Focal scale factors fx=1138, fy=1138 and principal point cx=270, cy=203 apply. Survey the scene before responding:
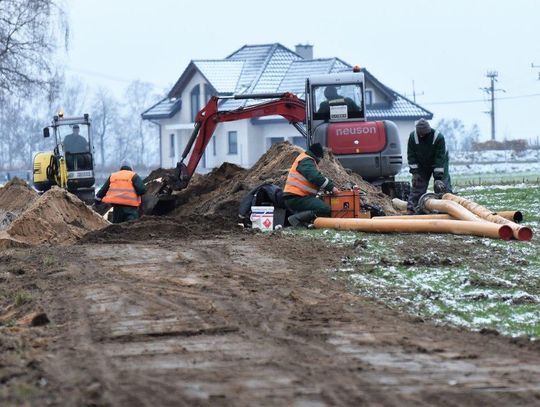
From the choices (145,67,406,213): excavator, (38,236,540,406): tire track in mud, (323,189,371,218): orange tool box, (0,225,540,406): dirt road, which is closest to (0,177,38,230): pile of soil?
(145,67,406,213): excavator

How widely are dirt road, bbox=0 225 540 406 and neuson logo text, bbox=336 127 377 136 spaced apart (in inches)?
428

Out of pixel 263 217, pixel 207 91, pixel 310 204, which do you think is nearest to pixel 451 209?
pixel 310 204

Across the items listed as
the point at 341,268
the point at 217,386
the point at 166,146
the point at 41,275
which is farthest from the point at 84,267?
the point at 166,146

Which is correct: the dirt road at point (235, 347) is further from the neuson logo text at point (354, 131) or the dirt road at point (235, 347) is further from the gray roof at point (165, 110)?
the gray roof at point (165, 110)

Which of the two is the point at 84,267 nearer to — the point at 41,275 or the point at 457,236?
the point at 41,275

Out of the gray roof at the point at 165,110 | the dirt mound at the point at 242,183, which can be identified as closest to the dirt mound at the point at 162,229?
the dirt mound at the point at 242,183

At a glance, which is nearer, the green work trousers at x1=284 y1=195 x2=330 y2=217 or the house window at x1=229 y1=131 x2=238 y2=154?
the green work trousers at x1=284 y1=195 x2=330 y2=217

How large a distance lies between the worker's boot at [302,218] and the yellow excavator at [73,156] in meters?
15.0

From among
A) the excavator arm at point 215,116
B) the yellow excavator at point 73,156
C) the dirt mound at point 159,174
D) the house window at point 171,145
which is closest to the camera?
the excavator arm at point 215,116

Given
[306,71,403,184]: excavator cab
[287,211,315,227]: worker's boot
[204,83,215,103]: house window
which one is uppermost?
[204,83,215,103]: house window

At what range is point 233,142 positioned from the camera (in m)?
72.9

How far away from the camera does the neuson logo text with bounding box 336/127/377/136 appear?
78.5 ft

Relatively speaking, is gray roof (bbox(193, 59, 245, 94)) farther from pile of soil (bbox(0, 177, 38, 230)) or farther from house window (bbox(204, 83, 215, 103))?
pile of soil (bbox(0, 177, 38, 230))

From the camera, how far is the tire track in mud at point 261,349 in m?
6.93
